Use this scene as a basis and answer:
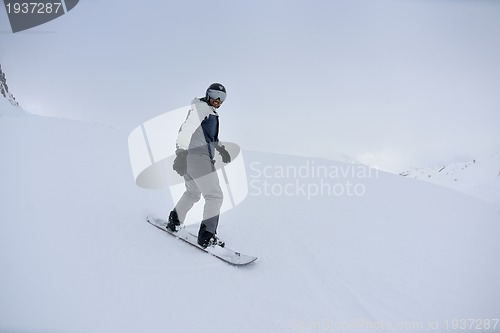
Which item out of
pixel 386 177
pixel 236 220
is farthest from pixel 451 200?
pixel 236 220

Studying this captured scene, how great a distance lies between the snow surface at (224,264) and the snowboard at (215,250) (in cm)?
11

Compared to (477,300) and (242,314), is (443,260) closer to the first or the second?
(477,300)

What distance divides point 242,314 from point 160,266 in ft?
4.30

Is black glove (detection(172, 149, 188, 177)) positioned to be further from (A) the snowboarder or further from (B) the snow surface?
(B) the snow surface
